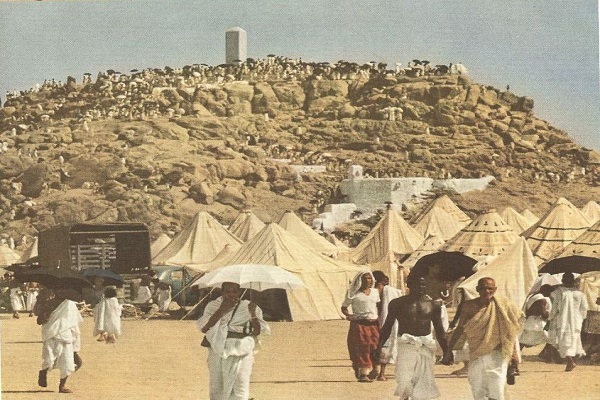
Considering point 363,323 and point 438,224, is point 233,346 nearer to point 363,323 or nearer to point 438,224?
point 363,323

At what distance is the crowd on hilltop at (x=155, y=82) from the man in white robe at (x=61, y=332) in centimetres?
450

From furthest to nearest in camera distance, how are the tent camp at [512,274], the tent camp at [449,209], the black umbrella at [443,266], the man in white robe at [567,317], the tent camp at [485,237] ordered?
the tent camp at [449,209]
the tent camp at [485,237]
the tent camp at [512,274]
the man in white robe at [567,317]
the black umbrella at [443,266]

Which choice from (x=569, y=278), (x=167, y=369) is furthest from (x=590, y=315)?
(x=167, y=369)

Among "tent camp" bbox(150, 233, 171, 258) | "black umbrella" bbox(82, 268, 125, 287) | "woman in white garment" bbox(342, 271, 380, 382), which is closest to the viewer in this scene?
"woman in white garment" bbox(342, 271, 380, 382)

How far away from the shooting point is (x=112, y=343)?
18016 mm

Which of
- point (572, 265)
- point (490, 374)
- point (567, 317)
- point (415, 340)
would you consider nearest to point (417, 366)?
point (415, 340)

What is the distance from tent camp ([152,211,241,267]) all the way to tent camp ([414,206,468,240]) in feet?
9.36

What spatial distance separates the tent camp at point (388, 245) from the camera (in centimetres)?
2111

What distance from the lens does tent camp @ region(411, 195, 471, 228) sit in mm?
20219

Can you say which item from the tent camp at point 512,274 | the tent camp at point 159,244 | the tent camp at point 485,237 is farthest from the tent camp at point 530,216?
the tent camp at point 159,244

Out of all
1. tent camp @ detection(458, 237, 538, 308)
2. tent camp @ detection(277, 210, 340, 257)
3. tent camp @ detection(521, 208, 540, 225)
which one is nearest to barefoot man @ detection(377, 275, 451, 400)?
tent camp @ detection(458, 237, 538, 308)

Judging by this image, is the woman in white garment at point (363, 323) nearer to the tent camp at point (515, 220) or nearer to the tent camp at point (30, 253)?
the tent camp at point (515, 220)

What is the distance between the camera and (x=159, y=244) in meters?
22.0

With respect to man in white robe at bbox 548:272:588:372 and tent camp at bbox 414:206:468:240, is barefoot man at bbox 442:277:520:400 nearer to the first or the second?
man in white robe at bbox 548:272:588:372
